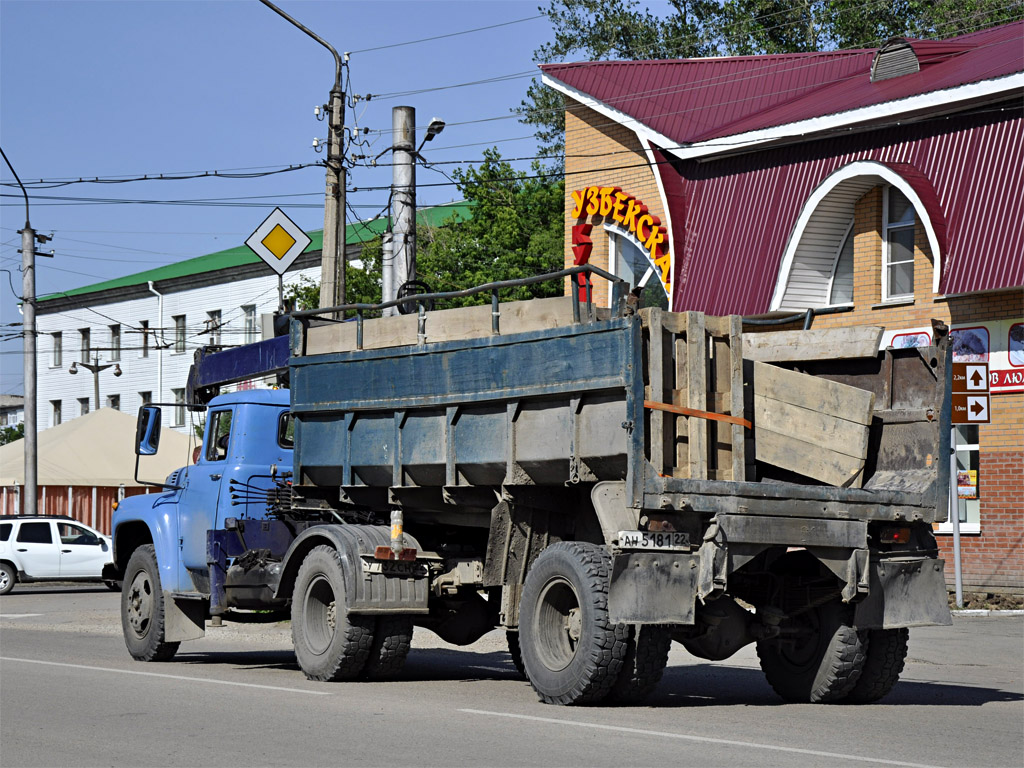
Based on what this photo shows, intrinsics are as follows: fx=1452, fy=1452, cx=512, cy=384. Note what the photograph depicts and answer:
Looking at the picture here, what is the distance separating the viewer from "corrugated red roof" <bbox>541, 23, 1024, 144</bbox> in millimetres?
23125

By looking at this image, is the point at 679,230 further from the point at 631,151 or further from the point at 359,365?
the point at 359,365

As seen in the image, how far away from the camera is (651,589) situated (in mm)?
9195

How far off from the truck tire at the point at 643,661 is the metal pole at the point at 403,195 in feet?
31.7

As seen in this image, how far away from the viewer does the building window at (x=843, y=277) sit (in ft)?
78.5

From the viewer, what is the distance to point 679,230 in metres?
25.6

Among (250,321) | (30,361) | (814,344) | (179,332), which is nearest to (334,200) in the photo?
(814,344)

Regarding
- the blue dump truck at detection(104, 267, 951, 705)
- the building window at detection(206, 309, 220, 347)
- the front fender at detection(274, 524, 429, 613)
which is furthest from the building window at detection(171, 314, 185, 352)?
the front fender at detection(274, 524, 429, 613)

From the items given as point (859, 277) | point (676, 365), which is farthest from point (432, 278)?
point (676, 365)

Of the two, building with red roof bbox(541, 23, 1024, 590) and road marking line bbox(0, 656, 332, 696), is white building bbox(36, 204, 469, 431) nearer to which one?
building with red roof bbox(541, 23, 1024, 590)

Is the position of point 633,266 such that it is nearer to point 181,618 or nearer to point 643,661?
point 181,618

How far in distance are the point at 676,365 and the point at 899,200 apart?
572 inches

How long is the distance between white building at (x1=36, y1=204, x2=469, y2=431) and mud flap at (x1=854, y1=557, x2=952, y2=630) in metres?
42.4

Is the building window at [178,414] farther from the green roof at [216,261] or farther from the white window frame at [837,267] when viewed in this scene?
the white window frame at [837,267]

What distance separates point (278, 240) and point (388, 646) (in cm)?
869
